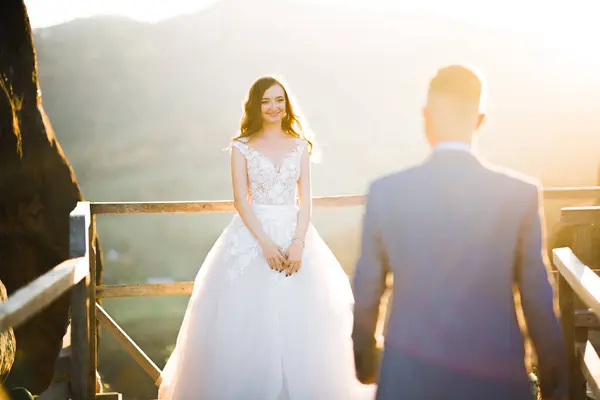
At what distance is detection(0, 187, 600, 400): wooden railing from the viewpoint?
8.30 feet

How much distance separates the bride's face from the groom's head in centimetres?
212

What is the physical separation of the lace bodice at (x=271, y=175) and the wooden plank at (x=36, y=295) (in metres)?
1.17

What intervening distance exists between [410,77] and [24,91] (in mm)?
53169

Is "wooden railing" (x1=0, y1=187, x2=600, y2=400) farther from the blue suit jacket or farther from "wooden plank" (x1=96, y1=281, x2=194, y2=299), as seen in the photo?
the blue suit jacket

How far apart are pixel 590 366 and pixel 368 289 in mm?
1996

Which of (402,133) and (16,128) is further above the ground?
(16,128)

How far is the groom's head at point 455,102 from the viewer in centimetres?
149

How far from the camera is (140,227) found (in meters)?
68.2

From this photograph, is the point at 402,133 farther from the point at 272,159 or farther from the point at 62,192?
the point at 272,159

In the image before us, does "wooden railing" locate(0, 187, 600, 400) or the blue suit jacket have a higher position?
the blue suit jacket

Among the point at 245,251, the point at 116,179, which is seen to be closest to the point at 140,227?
the point at 116,179

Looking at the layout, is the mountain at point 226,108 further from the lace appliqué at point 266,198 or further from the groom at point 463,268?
the groom at point 463,268

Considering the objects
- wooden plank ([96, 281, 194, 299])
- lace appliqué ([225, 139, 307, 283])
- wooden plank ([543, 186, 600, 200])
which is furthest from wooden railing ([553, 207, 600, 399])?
wooden plank ([96, 281, 194, 299])

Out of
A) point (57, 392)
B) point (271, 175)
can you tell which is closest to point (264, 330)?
point (271, 175)
